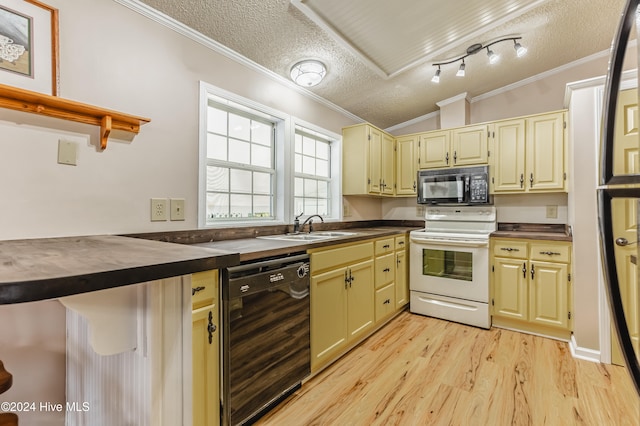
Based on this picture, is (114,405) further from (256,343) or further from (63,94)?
(63,94)

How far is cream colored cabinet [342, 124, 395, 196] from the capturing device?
10.7ft

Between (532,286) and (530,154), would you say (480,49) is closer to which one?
(530,154)

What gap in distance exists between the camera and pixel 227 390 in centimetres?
141

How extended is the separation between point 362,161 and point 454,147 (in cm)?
106

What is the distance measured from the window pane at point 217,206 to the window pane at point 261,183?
0.30 metres

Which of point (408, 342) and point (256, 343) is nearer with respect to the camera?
point (256, 343)

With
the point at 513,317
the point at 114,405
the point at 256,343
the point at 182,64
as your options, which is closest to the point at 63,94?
the point at 182,64

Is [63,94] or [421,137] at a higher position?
Answer: [421,137]

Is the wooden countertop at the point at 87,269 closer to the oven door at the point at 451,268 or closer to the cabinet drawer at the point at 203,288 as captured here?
the cabinet drawer at the point at 203,288

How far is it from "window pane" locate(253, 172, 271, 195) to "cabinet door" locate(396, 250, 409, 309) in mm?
1490

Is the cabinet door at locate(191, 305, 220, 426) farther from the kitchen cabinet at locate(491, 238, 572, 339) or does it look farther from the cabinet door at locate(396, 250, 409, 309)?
the kitchen cabinet at locate(491, 238, 572, 339)

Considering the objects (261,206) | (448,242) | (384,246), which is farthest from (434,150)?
(261,206)

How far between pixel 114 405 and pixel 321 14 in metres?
2.31

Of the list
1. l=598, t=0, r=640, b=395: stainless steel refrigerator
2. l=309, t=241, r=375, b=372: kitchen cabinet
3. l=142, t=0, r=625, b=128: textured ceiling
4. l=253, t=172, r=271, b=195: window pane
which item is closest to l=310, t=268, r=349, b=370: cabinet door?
l=309, t=241, r=375, b=372: kitchen cabinet
